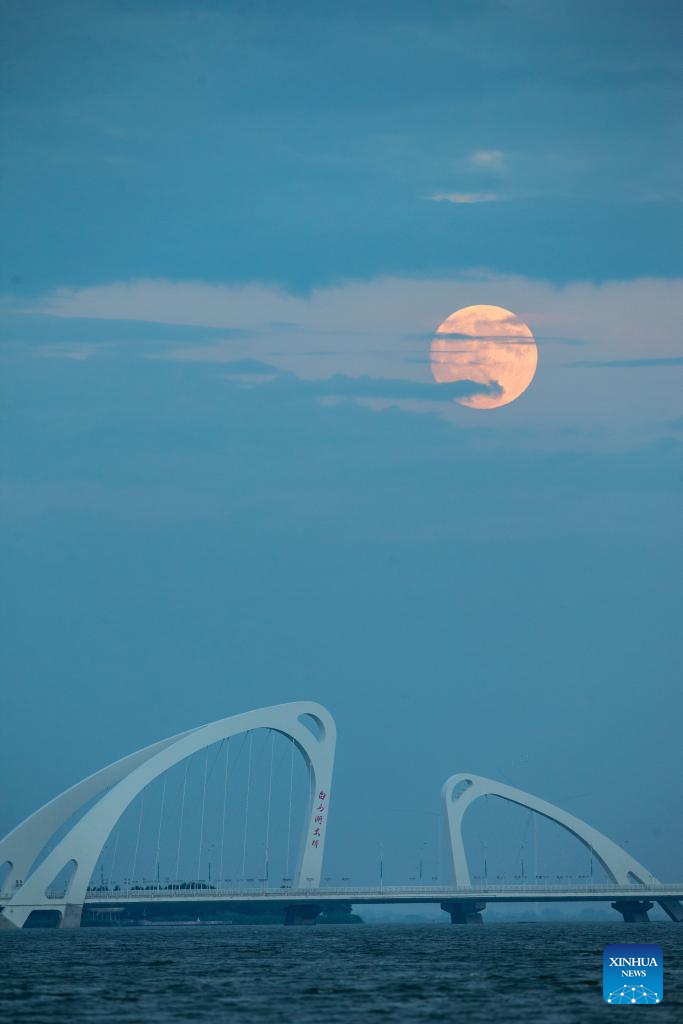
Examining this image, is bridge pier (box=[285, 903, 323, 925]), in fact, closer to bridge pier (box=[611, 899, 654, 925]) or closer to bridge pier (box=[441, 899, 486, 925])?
bridge pier (box=[441, 899, 486, 925])

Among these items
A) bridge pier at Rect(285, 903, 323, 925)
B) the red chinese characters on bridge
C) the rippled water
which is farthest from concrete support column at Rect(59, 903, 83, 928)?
bridge pier at Rect(285, 903, 323, 925)

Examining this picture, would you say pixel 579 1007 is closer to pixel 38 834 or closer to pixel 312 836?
pixel 38 834

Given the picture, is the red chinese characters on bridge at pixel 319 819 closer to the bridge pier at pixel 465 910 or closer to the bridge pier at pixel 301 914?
the bridge pier at pixel 301 914

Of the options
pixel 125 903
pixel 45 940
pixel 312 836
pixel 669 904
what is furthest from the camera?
pixel 669 904

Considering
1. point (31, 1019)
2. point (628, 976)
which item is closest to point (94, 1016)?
point (31, 1019)

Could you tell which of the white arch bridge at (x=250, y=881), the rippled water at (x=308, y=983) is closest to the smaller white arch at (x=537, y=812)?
the white arch bridge at (x=250, y=881)

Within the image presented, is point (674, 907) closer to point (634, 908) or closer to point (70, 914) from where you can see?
point (634, 908)
